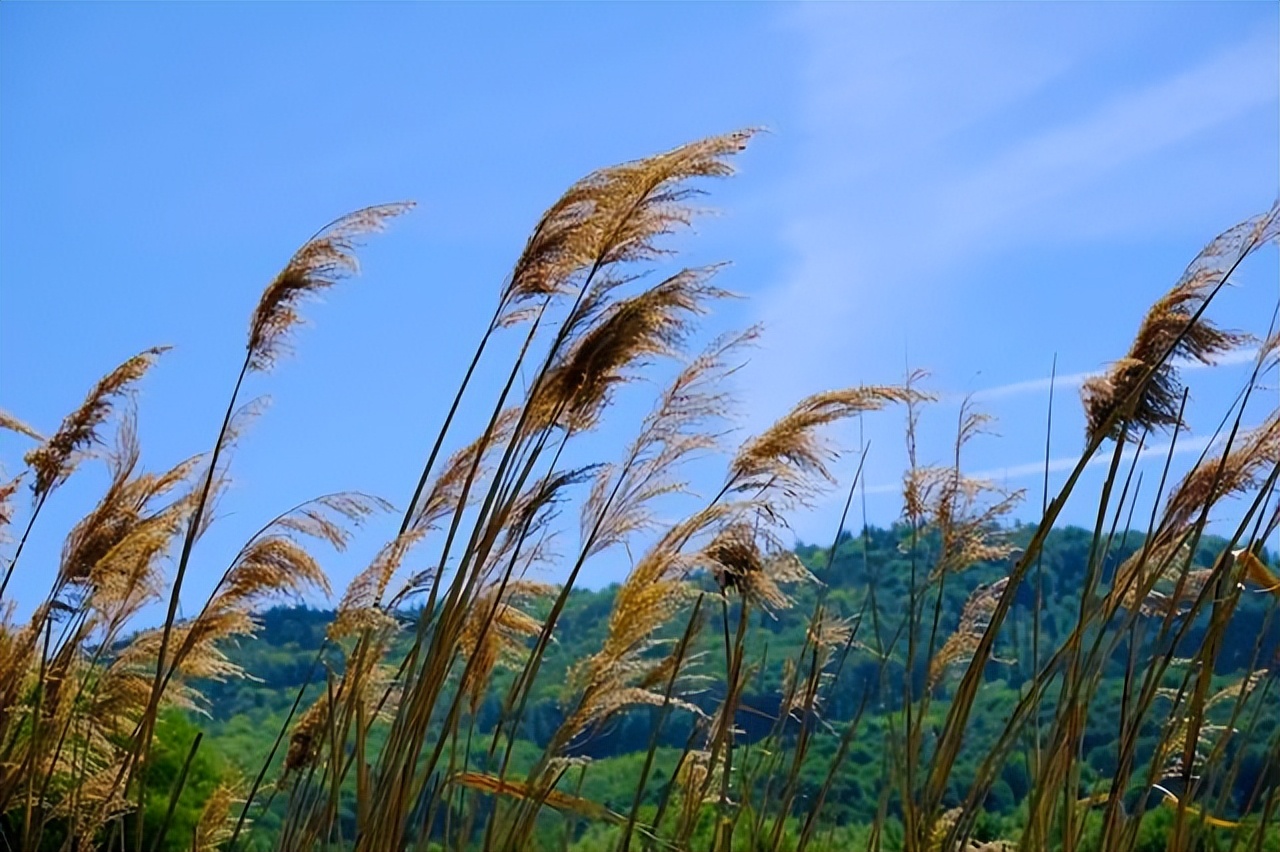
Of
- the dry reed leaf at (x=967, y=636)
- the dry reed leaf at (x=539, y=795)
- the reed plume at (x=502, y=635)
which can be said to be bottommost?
the dry reed leaf at (x=539, y=795)

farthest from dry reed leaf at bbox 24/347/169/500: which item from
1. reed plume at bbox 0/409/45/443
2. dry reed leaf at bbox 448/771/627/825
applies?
dry reed leaf at bbox 448/771/627/825

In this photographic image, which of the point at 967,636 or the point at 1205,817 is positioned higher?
the point at 967,636

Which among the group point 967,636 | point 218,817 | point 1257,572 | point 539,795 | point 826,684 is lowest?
point 218,817

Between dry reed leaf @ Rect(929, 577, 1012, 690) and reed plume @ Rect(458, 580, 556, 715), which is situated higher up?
dry reed leaf @ Rect(929, 577, 1012, 690)

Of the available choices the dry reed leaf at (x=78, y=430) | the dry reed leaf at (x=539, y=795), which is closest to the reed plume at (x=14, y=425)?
the dry reed leaf at (x=78, y=430)

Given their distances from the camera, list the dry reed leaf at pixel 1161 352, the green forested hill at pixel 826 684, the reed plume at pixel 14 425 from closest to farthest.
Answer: the dry reed leaf at pixel 1161 352, the reed plume at pixel 14 425, the green forested hill at pixel 826 684

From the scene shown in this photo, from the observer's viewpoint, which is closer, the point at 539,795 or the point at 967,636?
→ the point at 539,795

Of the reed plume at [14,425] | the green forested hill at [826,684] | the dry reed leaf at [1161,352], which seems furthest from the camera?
the green forested hill at [826,684]

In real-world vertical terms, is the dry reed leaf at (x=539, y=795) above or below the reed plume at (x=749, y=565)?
below

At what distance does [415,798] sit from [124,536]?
4.49 ft

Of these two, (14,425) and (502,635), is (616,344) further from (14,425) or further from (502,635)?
(14,425)

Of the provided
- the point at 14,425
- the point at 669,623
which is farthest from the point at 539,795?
the point at 14,425

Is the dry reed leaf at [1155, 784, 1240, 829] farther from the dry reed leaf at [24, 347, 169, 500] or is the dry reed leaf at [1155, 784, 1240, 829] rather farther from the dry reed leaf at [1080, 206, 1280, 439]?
the dry reed leaf at [24, 347, 169, 500]

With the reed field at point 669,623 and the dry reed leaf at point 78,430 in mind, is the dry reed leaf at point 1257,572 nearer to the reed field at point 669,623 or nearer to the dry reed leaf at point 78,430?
the reed field at point 669,623
